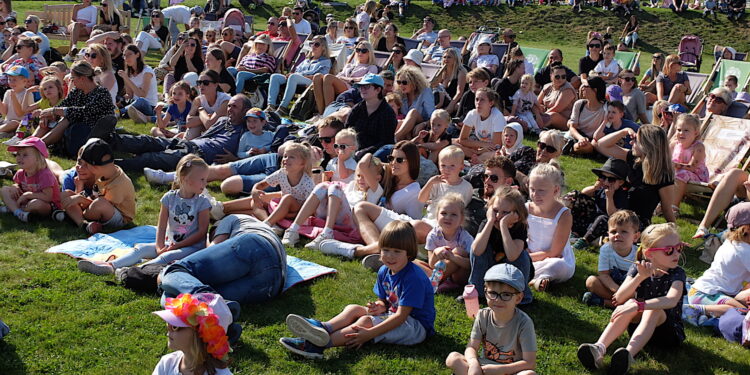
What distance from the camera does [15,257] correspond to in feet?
22.4

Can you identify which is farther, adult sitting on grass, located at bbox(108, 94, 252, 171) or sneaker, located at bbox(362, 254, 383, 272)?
adult sitting on grass, located at bbox(108, 94, 252, 171)

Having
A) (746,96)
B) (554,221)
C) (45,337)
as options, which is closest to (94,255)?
(45,337)

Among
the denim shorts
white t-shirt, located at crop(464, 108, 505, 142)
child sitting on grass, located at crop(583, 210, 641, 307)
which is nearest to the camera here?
the denim shorts

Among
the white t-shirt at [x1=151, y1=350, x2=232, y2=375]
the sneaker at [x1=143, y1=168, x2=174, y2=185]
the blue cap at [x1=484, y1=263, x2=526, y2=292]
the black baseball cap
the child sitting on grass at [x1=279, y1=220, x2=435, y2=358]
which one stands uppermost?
the blue cap at [x1=484, y1=263, x2=526, y2=292]

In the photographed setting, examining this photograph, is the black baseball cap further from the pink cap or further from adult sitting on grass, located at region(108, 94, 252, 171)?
adult sitting on grass, located at region(108, 94, 252, 171)

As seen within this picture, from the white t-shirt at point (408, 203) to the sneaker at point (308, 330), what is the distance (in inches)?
110

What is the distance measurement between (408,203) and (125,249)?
2719 mm

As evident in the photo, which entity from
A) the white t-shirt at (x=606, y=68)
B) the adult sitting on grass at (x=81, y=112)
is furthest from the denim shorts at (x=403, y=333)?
the white t-shirt at (x=606, y=68)

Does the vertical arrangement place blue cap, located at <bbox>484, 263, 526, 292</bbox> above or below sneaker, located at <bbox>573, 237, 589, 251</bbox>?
above

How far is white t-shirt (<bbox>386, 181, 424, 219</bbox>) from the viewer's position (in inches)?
311

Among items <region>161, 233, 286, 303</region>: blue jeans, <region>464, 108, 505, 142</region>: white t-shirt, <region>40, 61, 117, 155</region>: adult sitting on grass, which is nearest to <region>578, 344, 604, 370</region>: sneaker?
<region>161, 233, 286, 303</region>: blue jeans

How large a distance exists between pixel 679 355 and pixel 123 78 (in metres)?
9.92

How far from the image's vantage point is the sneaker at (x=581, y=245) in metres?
7.77

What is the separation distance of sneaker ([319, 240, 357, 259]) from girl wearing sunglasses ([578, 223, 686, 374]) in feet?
8.16
